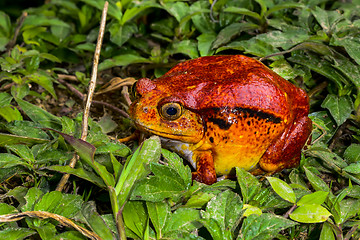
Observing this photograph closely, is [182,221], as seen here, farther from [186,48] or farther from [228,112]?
[186,48]

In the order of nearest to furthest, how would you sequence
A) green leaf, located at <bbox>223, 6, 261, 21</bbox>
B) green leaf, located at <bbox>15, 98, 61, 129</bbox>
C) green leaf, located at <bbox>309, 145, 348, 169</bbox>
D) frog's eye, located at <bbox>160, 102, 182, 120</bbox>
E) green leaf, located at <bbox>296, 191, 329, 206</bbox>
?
green leaf, located at <bbox>296, 191, 329, 206</bbox> < frog's eye, located at <bbox>160, 102, 182, 120</bbox> < green leaf, located at <bbox>309, 145, 348, 169</bbox> < green leaf, located at <bbox>15, 98, 61, 129</bbox> < green leaf, located at <bbox>223, 6, 261, 21</bbox>

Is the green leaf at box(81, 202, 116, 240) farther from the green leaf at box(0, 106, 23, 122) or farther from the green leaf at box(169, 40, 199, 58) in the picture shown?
the green leaf at box(169, 40, 199, 58)

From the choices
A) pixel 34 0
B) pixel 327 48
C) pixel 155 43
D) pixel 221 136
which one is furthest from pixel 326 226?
pixel 34 0

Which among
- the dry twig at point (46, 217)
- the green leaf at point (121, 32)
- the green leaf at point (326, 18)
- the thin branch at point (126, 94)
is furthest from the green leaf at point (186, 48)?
the dry twig at point (46, 217)

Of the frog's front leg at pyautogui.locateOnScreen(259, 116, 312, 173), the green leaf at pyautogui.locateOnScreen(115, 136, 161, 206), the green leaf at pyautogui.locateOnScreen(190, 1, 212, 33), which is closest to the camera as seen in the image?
the green leaf at pyautogui.locateOnScreen(115, 136, 161, 206)

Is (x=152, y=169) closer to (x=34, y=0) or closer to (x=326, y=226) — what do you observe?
(x=326, y=226)

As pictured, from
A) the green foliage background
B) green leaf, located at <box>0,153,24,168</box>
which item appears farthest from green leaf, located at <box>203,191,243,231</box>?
green leaf, located at <box>0,153,24,168</box>

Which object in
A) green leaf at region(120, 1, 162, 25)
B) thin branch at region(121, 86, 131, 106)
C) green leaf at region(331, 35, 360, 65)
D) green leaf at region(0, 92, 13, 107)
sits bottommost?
thin branch at region(121, 86, 131, 106)
